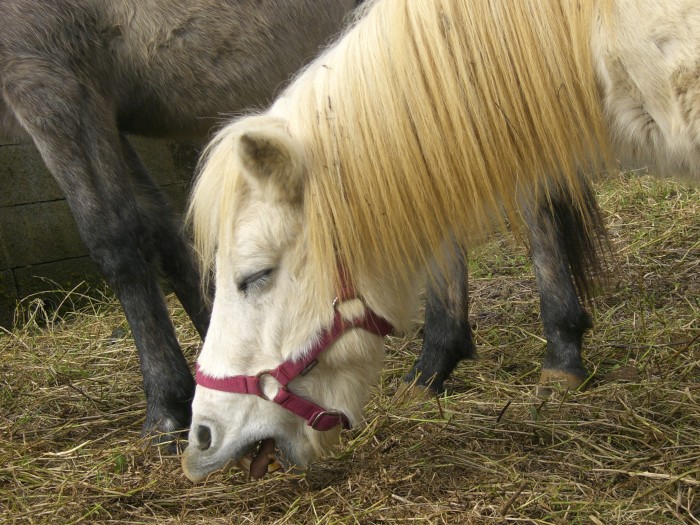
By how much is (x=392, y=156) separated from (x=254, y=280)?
0.44 meters

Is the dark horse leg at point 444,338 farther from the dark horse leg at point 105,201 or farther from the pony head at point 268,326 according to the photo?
the pony head at point 268,326

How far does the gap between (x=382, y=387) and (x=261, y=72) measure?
4.50 ft

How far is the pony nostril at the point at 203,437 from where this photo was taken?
206cm

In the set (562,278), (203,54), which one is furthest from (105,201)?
(562,278)

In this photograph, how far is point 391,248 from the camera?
6.22ft

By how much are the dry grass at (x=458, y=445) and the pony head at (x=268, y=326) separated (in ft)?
0.88

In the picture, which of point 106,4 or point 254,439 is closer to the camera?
point 254,439

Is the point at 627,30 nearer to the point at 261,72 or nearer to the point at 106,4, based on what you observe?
the point at 261,72

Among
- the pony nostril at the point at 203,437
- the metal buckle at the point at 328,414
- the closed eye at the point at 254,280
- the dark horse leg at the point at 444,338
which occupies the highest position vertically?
the closed eye at the point at 254,280

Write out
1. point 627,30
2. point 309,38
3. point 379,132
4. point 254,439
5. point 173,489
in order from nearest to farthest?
1. point 627,30
2. point 379,132
3. point 254,439
4. point 173,489
5. point 309,38

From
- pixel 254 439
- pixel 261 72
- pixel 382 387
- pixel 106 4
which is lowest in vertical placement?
pixel 382 387

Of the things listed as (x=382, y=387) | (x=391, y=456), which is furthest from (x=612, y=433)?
(x=382, y=387)

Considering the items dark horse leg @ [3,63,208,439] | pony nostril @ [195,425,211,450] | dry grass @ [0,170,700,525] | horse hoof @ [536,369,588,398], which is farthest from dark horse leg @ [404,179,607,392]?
pony nostril @ [195,425,211,450]

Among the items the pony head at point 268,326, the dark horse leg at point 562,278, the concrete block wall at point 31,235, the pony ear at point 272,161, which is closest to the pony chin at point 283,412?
the pony head at point 268,326
